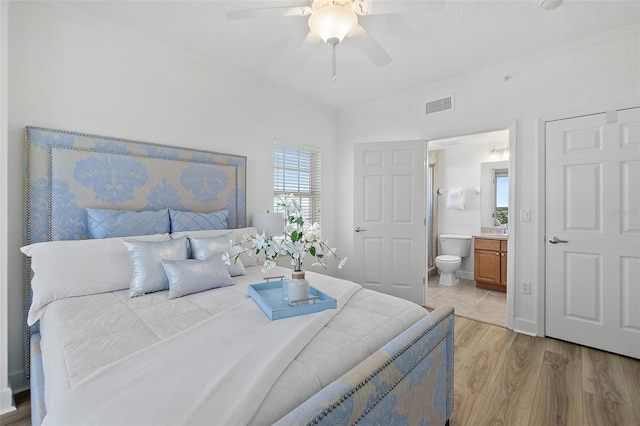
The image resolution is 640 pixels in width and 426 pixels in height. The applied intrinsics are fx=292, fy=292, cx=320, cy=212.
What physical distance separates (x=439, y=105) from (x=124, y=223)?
11.5 ft

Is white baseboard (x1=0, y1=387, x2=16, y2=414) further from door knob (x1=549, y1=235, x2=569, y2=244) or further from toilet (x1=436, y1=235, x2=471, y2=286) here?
toilet (x1=436, y1=235, x2=471, y2=286)

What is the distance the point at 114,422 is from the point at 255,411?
0.36m

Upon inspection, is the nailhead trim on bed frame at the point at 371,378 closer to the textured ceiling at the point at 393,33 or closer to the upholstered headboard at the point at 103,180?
the textured ceiling at the point at 393,33

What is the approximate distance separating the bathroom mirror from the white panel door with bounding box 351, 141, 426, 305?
1970 millimetres

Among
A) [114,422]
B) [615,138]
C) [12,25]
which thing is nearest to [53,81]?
[12,25]

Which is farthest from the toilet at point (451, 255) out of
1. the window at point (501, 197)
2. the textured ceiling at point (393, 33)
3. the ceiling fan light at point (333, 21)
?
the ceiling fan light at point (333, 21)

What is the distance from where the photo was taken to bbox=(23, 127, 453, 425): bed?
88 cm

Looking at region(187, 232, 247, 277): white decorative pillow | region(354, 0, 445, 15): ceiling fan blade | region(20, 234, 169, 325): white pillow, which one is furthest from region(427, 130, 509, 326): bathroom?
region(20, 234, 169, 325): white pillow

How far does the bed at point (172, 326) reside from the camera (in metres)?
0.88

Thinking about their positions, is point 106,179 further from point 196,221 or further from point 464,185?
point 464,185

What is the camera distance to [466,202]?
5.15 m

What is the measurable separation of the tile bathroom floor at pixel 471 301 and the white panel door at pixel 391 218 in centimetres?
49

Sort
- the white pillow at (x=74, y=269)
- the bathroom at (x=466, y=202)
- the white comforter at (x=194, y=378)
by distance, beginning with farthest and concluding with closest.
→ the bathroom at (x=466, y=202) < the white pillow at (x=74, y=269) < the white comforter at (x=194, y=378)

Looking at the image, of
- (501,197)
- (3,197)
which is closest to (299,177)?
(3,197)
